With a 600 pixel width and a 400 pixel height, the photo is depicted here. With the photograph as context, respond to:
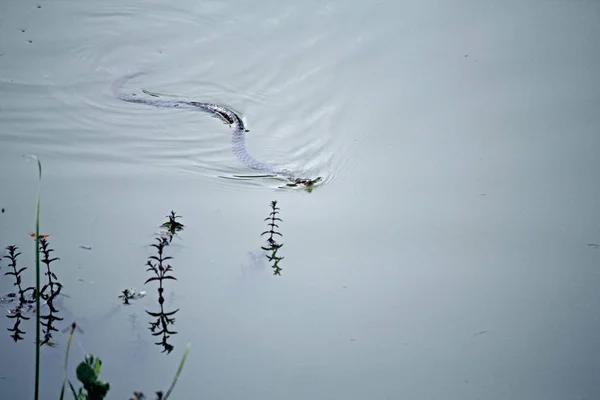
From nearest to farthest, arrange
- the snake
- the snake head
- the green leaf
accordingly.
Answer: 1. the green leaf
2. the snake head
3. the snake

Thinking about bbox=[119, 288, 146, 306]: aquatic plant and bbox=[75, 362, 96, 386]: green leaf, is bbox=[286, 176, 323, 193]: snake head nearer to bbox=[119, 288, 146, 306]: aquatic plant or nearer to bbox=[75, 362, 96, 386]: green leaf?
bbox=[119, 288, 146, 306]: aquatic plant

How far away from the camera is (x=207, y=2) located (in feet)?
15.8

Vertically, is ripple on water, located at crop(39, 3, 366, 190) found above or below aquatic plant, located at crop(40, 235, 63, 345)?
above

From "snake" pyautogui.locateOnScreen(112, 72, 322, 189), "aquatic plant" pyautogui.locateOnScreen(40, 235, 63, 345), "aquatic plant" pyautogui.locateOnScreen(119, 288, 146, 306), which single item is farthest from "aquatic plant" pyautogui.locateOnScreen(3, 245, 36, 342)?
"snake" pyautogui.locateOnScreen(112, 72, 322, 189)

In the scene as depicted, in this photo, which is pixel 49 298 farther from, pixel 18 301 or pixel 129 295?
pixel 129 295

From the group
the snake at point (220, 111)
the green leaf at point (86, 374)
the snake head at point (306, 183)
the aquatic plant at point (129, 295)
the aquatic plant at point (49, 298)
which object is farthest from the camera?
the snake at point (220, 111)

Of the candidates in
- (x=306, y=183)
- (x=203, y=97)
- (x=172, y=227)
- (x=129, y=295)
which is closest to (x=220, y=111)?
(x=203, y=97)

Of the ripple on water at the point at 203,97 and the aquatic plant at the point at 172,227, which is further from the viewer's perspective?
the ripple on water at the point at 203,97

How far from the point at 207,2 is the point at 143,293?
3.31m

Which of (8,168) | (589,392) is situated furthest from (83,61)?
(589,392)

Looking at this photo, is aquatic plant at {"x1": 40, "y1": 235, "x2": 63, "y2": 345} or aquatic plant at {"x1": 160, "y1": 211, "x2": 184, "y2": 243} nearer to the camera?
aquatic plant at {"x1": 40, "y1": 235, "x2": 63, "y2": 345}

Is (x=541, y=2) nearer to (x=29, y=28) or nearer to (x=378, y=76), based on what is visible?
(x=378, y=76)

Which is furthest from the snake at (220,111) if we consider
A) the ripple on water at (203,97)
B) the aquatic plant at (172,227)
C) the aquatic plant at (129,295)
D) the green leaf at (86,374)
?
the green leaf at (86,374)

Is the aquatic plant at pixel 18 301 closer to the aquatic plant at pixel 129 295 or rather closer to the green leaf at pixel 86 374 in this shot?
the aquatic plant at pixel 129 295
